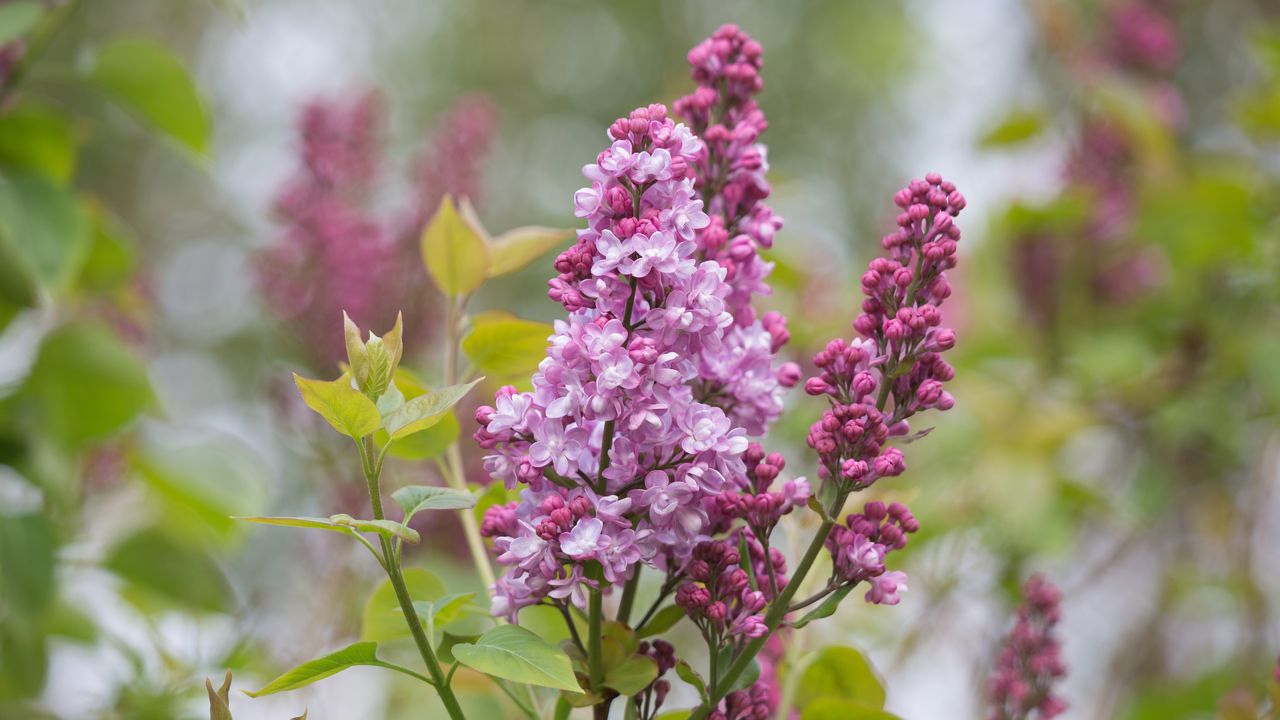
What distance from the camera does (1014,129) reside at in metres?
1.46

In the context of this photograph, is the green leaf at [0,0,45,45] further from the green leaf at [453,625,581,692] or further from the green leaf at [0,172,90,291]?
the green leaf at [453,625,581,692]

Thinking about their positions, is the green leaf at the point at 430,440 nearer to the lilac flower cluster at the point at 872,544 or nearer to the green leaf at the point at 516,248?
the green leaf at the point at 516,248

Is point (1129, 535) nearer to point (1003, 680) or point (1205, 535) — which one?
point (1205, 535)

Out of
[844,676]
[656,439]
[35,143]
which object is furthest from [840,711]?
[35,143]

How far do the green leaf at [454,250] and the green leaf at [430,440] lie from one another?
9 centimetres

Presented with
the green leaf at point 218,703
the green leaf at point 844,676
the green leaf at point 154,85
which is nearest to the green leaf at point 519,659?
the green leaf at point 218,703

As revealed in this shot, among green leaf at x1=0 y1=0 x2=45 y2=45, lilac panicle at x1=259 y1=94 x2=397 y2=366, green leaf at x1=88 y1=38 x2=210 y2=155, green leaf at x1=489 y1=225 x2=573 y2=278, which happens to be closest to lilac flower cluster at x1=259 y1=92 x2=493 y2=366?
lilac panicle at x1=259 y1=94 x2=397 y2=366

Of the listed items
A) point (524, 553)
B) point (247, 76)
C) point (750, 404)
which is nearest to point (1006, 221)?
point (750, 404)

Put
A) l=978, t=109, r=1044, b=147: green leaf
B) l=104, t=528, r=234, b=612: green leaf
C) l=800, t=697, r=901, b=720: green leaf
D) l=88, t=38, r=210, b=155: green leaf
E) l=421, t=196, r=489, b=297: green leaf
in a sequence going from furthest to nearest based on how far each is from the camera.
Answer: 1. l=978, t=109, r=1044, b=147: green leaf
2. l=104, t=528, r=234, b=612: green leaf
3. l=88, t=38, r=210, b=155: green leaf
4. l=421, t=196, r=489, b=297: green leaf
5. l=800, t=697, r=901, b=720: green leaf

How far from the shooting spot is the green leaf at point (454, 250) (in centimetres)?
64

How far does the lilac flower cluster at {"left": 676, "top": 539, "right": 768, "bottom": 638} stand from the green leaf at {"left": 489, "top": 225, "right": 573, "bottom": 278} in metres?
0.25

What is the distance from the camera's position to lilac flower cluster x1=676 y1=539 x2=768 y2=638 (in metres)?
0.48

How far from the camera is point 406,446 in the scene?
1.98 ft

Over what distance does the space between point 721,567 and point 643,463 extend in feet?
0.18
